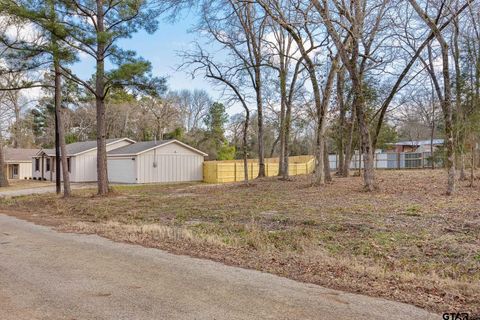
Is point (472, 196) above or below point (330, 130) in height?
below

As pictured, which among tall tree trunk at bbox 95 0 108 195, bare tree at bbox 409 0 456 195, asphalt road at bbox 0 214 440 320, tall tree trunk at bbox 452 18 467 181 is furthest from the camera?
tall tree trunk at bbox 452 18 467 181

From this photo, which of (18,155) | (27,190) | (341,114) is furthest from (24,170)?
(341,114)

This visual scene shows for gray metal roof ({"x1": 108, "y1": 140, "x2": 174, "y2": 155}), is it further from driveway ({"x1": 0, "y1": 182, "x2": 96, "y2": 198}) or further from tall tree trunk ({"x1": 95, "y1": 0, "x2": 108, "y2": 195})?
tall tree trunk ({"x1": 95, "y1": 0, "x2": 108, "y2": 195})

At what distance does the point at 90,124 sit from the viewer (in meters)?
51.2

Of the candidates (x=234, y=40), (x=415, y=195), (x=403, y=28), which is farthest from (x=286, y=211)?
(x=234, y=40)

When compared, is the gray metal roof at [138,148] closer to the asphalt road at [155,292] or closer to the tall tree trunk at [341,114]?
the tall tree trunk at [341,114]

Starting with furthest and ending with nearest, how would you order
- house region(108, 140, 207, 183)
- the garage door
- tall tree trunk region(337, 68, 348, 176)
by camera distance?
1. the garage door
2. house region(108, 140, 207, 183)
3. tall tree trunk region(337, 68, 348, 176)

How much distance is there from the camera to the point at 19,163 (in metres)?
41.2

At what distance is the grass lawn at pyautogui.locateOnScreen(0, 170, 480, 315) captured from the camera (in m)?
4.67

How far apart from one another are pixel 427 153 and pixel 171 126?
30080mm

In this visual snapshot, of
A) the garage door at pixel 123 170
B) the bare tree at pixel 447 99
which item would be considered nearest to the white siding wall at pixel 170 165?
the garage door at pixel 123 170

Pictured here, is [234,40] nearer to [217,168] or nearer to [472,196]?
[217,168]

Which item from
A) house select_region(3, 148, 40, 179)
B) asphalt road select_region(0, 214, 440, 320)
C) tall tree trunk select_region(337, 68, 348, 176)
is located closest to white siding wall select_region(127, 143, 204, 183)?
tall tree trunk select_region(337, 68, 348, 176)

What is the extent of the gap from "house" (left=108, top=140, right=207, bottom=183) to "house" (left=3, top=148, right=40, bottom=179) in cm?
1538
